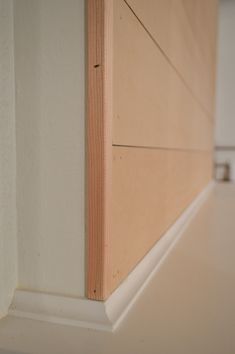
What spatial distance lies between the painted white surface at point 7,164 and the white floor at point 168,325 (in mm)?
90

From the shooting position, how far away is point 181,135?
1660 mm

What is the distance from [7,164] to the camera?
28.4 inches

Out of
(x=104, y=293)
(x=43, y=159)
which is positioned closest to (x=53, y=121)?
(x=43, y=159)

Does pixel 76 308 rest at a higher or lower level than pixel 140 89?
lower

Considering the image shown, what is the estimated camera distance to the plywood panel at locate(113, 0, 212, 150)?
2.48 ft

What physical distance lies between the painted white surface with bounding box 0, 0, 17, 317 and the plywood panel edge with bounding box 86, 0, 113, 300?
0.18 metres

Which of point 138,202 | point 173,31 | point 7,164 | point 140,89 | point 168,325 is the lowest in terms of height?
point 168,325

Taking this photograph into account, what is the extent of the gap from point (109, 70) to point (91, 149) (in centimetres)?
17

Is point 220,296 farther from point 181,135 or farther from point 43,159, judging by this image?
point 181,135

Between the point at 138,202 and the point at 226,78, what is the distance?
10.9 feet

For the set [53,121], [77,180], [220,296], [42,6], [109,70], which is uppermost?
[42,6]

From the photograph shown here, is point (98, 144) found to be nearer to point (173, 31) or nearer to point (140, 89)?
point (140, 89)

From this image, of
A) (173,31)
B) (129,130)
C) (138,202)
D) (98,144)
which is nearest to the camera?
(98,144)

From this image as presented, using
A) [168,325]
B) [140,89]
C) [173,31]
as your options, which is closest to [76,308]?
[168,325]
